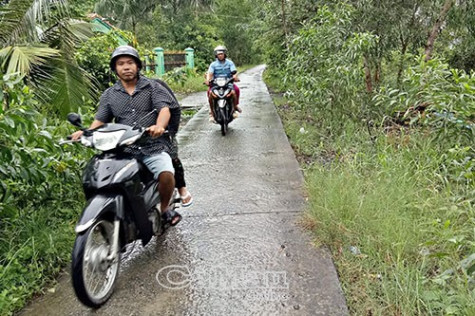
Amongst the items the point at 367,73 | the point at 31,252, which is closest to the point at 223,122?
the point at 367,73

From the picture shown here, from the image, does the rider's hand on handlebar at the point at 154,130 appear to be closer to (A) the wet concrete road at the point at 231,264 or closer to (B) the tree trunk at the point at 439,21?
(A) the wet concrete road at the point at 231,264

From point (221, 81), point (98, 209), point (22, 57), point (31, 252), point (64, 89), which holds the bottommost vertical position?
point (31, 252)

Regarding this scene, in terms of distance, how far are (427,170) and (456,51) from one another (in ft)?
19.6

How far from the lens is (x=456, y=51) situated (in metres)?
8.45

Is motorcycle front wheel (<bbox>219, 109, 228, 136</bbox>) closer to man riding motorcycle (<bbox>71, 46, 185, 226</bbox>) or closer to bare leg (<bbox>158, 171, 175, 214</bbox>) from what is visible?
man riding motorcycle (<bbox>71, 46, 185, 226</bbox>)

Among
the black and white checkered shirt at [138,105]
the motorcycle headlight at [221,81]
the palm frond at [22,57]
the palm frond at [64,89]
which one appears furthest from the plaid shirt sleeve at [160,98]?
the motorcycle headlight at [221,81]

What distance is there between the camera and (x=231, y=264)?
117 inches

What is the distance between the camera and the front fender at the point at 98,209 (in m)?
2.24

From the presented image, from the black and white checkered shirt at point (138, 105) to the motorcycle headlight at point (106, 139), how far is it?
541 millimetres

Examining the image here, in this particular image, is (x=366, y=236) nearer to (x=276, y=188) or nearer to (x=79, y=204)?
(x=276, y=188)

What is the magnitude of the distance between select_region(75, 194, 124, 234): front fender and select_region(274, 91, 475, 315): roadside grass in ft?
5.28

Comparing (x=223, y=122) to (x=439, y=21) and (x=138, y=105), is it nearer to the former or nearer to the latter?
(x=439, y=21)

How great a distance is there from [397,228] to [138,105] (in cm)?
221

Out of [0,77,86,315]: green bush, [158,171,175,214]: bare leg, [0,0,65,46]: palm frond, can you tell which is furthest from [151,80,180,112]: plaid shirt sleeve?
[0,0,65,46]: palm frond
